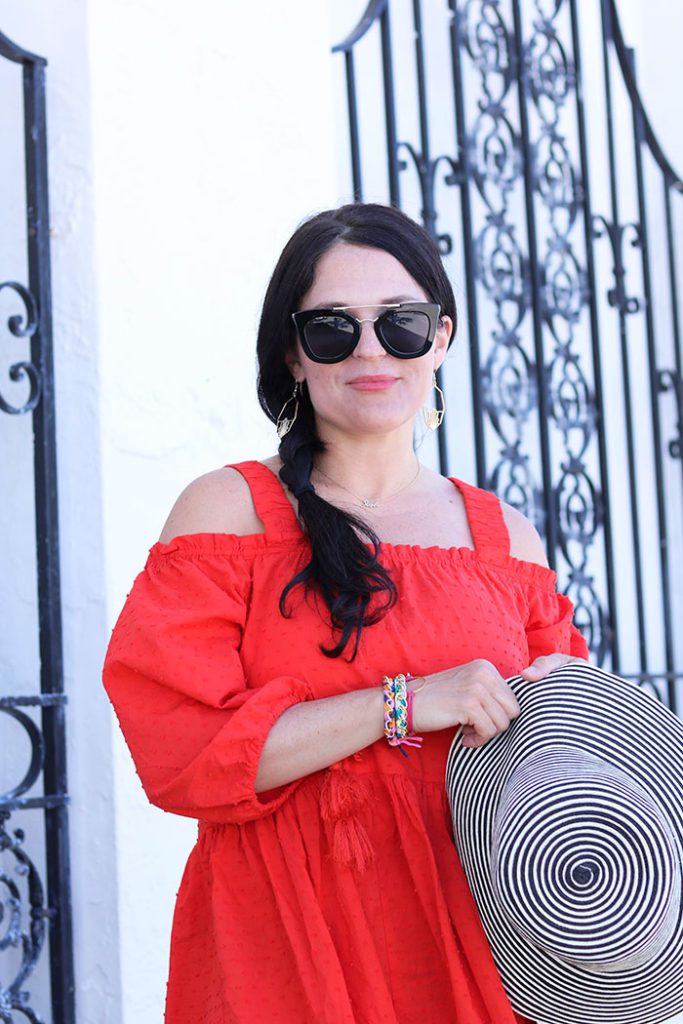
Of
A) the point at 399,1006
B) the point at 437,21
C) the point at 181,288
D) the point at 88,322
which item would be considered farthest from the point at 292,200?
the point at 399,1006

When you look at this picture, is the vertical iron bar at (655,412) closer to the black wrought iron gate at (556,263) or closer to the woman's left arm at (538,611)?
the black wrought iron gate at (556,263)

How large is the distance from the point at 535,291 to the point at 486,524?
2.20m

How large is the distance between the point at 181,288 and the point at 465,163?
1.31 m

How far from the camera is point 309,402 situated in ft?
8.11

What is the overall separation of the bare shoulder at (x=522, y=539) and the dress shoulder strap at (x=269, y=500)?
41 cm

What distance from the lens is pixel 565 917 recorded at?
1.90m

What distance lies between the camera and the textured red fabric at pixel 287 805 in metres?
2.02

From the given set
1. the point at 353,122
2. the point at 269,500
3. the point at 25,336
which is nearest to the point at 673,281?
the point at 353,122

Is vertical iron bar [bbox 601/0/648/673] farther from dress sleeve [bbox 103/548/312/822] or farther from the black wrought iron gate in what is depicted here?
dress sleeve [bbox 103/548/312/822]

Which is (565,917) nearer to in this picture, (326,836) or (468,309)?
(326,836)

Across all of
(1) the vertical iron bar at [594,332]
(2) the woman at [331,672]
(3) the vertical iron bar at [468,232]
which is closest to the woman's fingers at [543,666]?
(2) the woman at [331,672]

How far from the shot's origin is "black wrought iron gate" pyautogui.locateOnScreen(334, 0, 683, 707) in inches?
171

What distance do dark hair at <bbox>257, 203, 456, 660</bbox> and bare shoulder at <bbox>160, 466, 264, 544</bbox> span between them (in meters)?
0.08

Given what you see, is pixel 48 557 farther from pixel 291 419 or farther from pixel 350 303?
pixel 350 303
